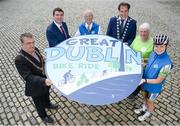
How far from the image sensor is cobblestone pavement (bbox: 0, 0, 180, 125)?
4625mm

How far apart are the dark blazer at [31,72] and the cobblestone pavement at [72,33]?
1.05 metres

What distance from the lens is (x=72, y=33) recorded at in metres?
9.79

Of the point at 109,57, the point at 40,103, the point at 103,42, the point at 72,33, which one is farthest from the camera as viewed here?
the point at 72,33

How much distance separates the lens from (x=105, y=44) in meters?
3.86

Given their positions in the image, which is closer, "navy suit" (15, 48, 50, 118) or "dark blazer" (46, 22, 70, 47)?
"navy suit" (15, 48, 50, 118)

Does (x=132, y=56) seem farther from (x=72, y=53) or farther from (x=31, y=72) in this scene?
(x=31, y=72)

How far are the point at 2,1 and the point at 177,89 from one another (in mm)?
17088

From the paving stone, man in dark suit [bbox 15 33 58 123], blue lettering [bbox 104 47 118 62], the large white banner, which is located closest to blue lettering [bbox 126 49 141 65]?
the large white banner

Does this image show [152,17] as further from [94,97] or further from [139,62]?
[94,97]

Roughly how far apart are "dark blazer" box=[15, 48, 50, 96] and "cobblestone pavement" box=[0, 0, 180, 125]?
1.05 m

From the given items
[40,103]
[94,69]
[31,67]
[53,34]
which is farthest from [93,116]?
[53,34]

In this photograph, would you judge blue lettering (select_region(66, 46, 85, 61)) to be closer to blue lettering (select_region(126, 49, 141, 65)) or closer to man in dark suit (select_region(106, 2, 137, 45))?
blue lettering (select_region(126, 49, 141, 65))

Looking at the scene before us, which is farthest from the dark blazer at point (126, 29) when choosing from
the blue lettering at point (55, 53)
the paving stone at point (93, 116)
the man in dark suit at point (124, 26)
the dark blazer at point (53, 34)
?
the paving stone at point (93, 116)

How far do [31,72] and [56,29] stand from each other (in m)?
1.35
